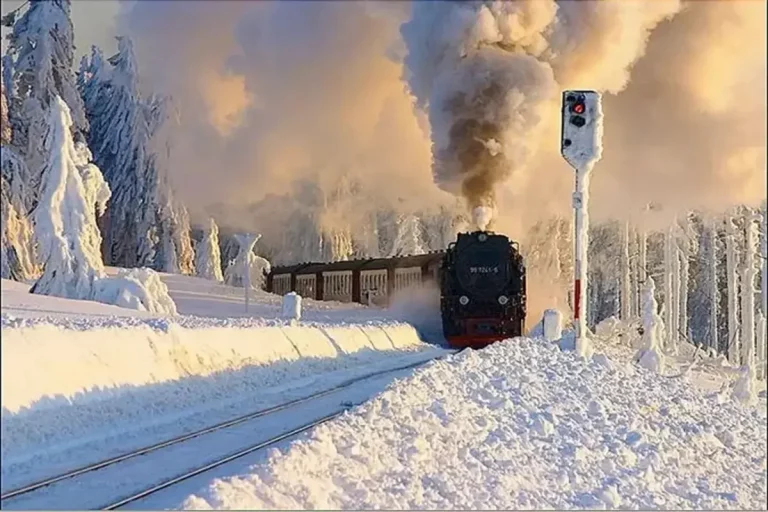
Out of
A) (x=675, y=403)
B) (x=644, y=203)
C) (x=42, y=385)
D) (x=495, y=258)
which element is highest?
(x=644, y=203)

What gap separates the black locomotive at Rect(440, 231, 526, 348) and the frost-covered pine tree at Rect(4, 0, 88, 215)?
11188 mm

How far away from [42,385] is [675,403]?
12683 mm

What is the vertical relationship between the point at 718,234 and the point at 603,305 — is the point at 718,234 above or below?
above

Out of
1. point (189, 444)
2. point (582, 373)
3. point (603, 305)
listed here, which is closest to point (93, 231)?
point (582, 373)

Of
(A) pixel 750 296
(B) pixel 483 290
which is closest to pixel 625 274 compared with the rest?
(A) pixel 750 296

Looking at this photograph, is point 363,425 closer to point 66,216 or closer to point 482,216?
point 66,216

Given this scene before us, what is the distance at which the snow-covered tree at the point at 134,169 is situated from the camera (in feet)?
103

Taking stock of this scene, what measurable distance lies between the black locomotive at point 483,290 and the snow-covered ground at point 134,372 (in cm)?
131

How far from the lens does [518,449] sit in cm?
1074

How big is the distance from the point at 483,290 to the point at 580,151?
7075mm

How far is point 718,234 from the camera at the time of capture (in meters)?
42.0

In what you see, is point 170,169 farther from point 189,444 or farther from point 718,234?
point 189,444

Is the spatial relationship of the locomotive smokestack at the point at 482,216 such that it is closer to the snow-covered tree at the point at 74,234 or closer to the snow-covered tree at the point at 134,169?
the snow-covered tree at the point at 74,234

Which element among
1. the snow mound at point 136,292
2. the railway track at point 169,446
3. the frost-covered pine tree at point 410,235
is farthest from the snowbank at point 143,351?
the frost-covered pine tree at point 410,235
